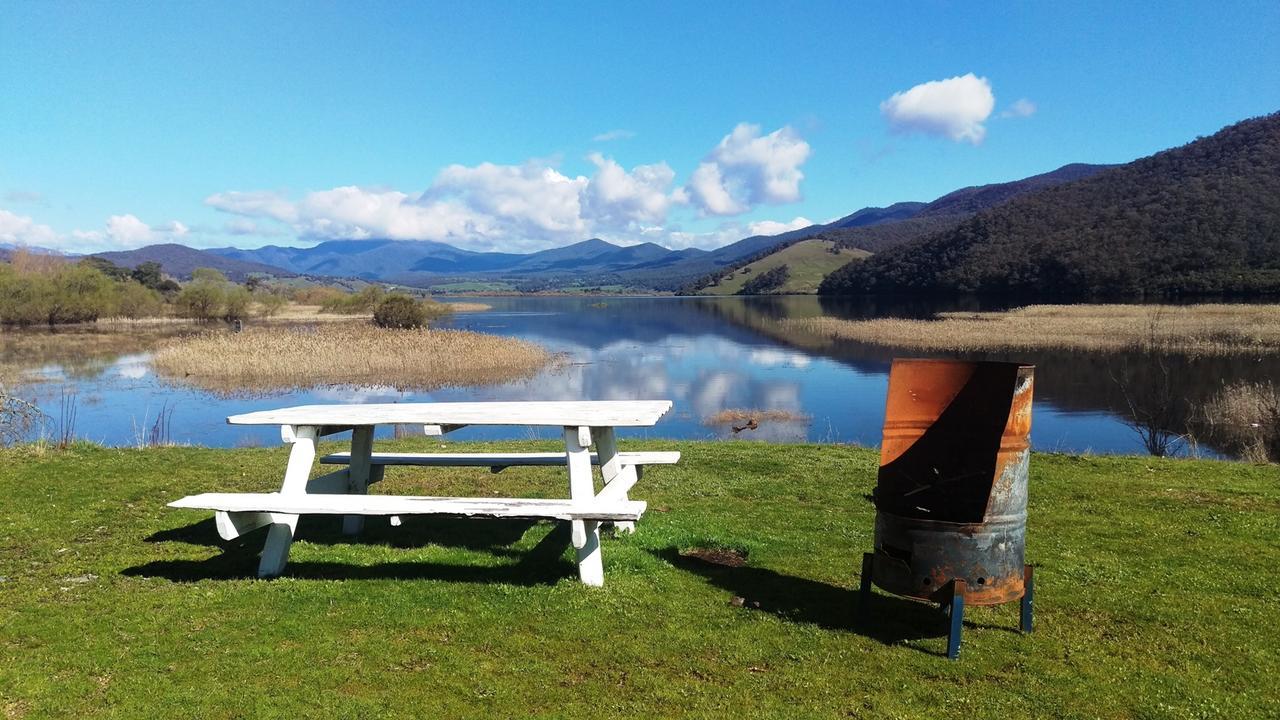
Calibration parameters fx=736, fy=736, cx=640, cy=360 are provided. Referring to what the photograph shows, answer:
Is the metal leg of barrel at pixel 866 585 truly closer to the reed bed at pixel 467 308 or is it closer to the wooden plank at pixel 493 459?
the wooden plank at pixel 493 459

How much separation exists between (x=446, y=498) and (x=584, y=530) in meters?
1.08

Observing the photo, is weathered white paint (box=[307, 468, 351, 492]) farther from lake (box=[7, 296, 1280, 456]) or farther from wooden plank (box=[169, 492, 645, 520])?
lake (box=[7, 296, 1280, 456])

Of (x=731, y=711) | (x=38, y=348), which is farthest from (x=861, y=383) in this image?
(x=38, y=348)

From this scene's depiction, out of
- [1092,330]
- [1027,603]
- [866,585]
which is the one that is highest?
[866,585]

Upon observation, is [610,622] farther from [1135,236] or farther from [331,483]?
[1135,236]

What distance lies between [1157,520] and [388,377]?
2798cm

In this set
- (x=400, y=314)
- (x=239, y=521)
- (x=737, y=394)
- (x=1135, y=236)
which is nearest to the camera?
(x=239, y=521)

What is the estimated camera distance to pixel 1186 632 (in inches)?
176

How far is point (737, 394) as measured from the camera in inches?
1073

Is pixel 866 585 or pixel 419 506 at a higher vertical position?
pixel 419 506

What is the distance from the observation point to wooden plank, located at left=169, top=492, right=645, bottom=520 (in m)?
4.94

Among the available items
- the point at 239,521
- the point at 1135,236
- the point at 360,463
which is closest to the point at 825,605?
the point at 239,521

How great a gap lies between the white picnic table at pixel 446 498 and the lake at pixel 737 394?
33.3ft

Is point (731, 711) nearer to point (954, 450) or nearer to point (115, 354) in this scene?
point (954, 450)
